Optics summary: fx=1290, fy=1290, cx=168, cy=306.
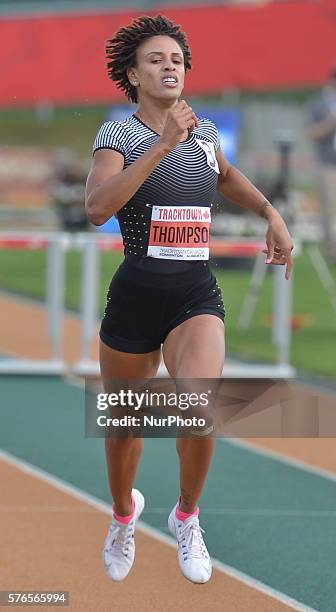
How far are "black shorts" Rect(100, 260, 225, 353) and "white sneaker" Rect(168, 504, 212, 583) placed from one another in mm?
711

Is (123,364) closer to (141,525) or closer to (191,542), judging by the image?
(191,542)

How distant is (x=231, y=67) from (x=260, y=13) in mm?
Result: 1852

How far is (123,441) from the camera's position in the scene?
4.71 metres

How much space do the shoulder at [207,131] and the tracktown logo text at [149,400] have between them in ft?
2.99

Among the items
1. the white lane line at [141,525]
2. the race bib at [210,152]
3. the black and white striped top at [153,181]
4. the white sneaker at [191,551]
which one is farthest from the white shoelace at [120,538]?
the race bib at [210,152]

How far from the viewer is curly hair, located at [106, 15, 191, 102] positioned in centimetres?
451

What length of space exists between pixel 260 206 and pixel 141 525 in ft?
6.64

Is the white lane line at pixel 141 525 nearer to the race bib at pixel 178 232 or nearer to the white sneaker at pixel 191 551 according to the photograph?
the white sneaker at pixel 191 551

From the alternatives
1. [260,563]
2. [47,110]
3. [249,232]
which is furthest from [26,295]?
[47,110]

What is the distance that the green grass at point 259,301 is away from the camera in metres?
11.9

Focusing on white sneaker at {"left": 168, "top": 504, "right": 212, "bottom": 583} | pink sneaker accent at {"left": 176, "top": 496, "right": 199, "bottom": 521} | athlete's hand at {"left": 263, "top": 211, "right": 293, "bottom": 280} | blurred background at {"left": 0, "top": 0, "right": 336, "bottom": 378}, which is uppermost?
athlete's hand at {"left": 263, "top": 211, "right": 293, "bottom": 280}

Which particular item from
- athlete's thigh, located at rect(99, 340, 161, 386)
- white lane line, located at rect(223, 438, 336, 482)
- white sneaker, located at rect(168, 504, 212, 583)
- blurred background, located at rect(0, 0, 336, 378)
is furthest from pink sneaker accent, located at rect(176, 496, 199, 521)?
blurred background, located at rect(0, 0, 336, 378)

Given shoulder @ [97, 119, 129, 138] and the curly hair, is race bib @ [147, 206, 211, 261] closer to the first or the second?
shoulder @ [97, 119, 129, 138]

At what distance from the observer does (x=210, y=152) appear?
15.1 feet
